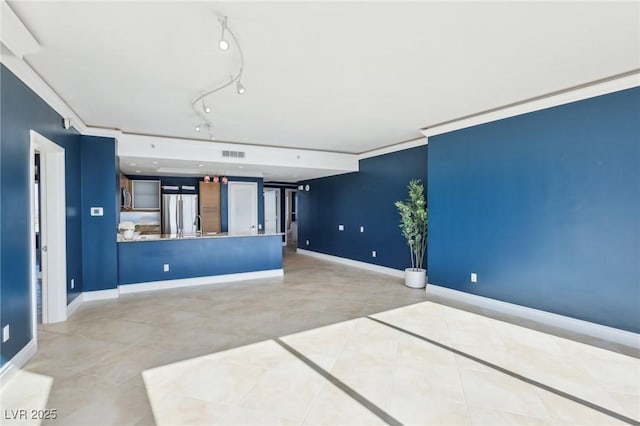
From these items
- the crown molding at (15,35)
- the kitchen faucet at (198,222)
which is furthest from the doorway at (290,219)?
the crown molding at (15,35)

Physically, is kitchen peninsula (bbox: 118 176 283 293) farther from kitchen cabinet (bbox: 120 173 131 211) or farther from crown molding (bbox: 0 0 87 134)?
crown molding (bbox: 0 0 87 134)

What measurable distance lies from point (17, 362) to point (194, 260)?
10.9ft

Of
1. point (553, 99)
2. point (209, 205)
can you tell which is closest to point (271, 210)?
point (209, 205)

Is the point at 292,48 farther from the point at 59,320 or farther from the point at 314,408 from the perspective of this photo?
the point at 59,320

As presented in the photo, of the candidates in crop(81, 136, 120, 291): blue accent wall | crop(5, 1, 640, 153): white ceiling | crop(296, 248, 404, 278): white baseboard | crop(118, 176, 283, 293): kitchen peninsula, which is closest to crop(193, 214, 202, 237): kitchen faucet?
crop(118, 176, 283, 293): kitchen peninsula

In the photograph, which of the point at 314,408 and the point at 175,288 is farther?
the point at 175,288

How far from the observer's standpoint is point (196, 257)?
615cm

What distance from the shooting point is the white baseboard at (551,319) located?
11.0 ft

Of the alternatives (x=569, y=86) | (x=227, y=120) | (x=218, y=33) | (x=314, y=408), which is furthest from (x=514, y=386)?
(x=227, y=120)

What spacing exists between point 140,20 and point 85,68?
48.7 inches

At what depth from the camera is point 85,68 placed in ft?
10.1

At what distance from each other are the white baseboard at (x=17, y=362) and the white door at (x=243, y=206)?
6429 millimetres

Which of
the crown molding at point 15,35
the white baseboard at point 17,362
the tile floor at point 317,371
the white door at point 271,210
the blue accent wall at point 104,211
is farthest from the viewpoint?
the white door at point 271,210

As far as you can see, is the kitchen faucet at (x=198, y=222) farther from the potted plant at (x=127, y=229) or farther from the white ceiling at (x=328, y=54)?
the white ceiling at (x=328, y=54)
